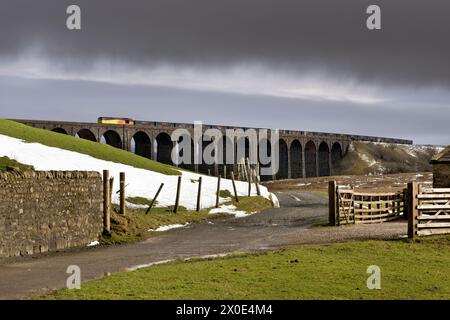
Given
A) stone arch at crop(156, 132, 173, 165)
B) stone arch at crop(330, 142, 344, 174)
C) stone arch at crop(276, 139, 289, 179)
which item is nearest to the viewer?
stone arch at crop(156, 132, 173, 165)

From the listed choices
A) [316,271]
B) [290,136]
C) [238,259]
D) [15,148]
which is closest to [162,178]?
[15,148]

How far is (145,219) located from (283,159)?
108210 mm

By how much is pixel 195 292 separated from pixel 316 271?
4138 mm

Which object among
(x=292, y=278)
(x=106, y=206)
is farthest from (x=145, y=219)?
(x=292, y=278)

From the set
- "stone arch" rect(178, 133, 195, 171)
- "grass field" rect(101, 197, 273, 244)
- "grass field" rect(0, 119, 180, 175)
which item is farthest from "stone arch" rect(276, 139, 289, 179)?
"grass field" rect(101, 197, 273, 244)

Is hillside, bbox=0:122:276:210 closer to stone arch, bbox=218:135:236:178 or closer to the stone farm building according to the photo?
the stone farm building

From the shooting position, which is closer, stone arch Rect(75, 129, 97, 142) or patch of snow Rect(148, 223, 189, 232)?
patch of snow Rect(148, 223, 189, 232)

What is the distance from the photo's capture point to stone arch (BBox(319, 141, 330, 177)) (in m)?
149

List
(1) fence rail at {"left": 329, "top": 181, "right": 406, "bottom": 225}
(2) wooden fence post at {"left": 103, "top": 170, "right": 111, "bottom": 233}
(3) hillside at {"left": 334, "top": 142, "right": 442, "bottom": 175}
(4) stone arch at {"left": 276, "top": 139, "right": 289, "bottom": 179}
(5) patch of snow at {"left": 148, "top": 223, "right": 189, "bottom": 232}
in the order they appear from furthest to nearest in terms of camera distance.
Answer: (3) hillside at {"left": 334, "top": 142, "right": 442, "bottom": 175} → (4) stone arch at {"left": 276, "top": 139, "right": 289, "bottom": 179} → (1) fence rail at {"left": 329, "top": 181, "right": 406, "bottom": 225} → (5) patch of snow at {"left": 148, "top": 223, "right": 189, "bottom": 232} → (2) wooden fence post at {"left": 103, "top": 170, "right": 111, "bottom": 233}

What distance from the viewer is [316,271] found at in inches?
606

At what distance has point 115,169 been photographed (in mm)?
41781

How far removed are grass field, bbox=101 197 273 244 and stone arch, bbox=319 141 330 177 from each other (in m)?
109

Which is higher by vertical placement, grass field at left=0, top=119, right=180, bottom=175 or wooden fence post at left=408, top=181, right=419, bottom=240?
grass field at left=0, top=119, right=180, bottom=175
